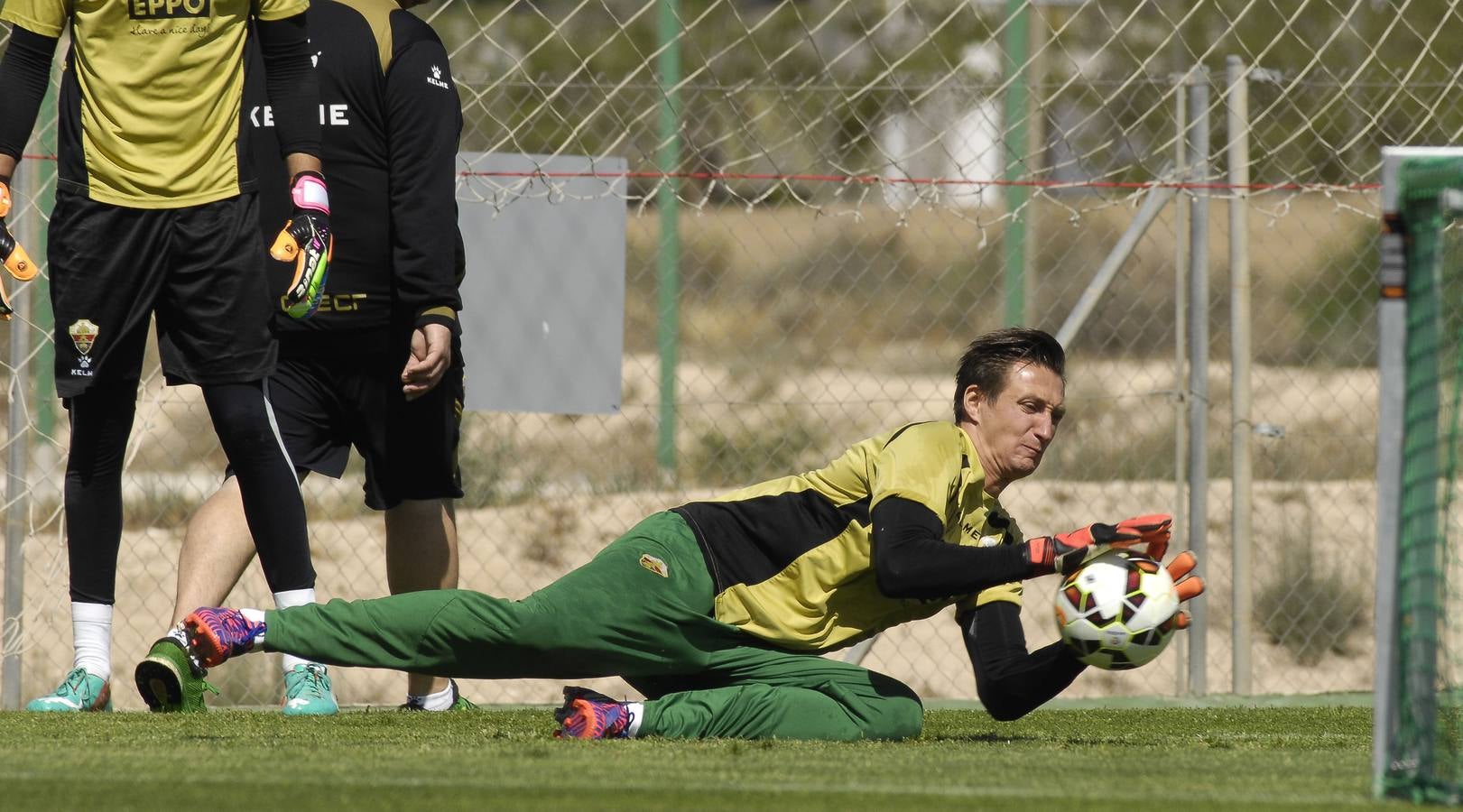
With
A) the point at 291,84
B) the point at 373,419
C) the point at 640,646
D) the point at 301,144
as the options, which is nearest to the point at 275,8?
the point at 291,84

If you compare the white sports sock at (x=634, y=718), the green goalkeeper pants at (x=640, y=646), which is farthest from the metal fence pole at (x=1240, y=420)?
the white sports sock at (x=634, y=718)

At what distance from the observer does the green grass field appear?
9.59ft

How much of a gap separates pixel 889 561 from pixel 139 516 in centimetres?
692

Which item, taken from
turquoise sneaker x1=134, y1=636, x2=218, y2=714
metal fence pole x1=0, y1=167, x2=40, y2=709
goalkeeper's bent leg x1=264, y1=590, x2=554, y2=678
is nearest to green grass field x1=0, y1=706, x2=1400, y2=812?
turquoise sneaker x1=134, y1=636, x2=218, y2=714

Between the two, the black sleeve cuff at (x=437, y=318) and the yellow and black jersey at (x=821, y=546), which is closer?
the yellow and black jersey at (x=821, y=546)

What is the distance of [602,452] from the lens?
45.1 feet

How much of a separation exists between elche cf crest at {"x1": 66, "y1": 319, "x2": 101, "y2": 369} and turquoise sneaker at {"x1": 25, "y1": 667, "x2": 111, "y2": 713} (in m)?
0.81

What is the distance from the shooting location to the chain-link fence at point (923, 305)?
21.9 feet

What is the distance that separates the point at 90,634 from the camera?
15.0ft

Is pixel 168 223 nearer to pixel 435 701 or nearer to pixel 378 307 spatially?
pixel 378 307

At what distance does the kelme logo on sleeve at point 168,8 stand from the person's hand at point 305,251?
1.62ft

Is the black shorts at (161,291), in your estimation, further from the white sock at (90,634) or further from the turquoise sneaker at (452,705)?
the turquoise sneaker at (452,705)

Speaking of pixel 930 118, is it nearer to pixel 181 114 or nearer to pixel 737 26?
pixel 737 26

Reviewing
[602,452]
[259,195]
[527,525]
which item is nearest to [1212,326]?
[602,452]
